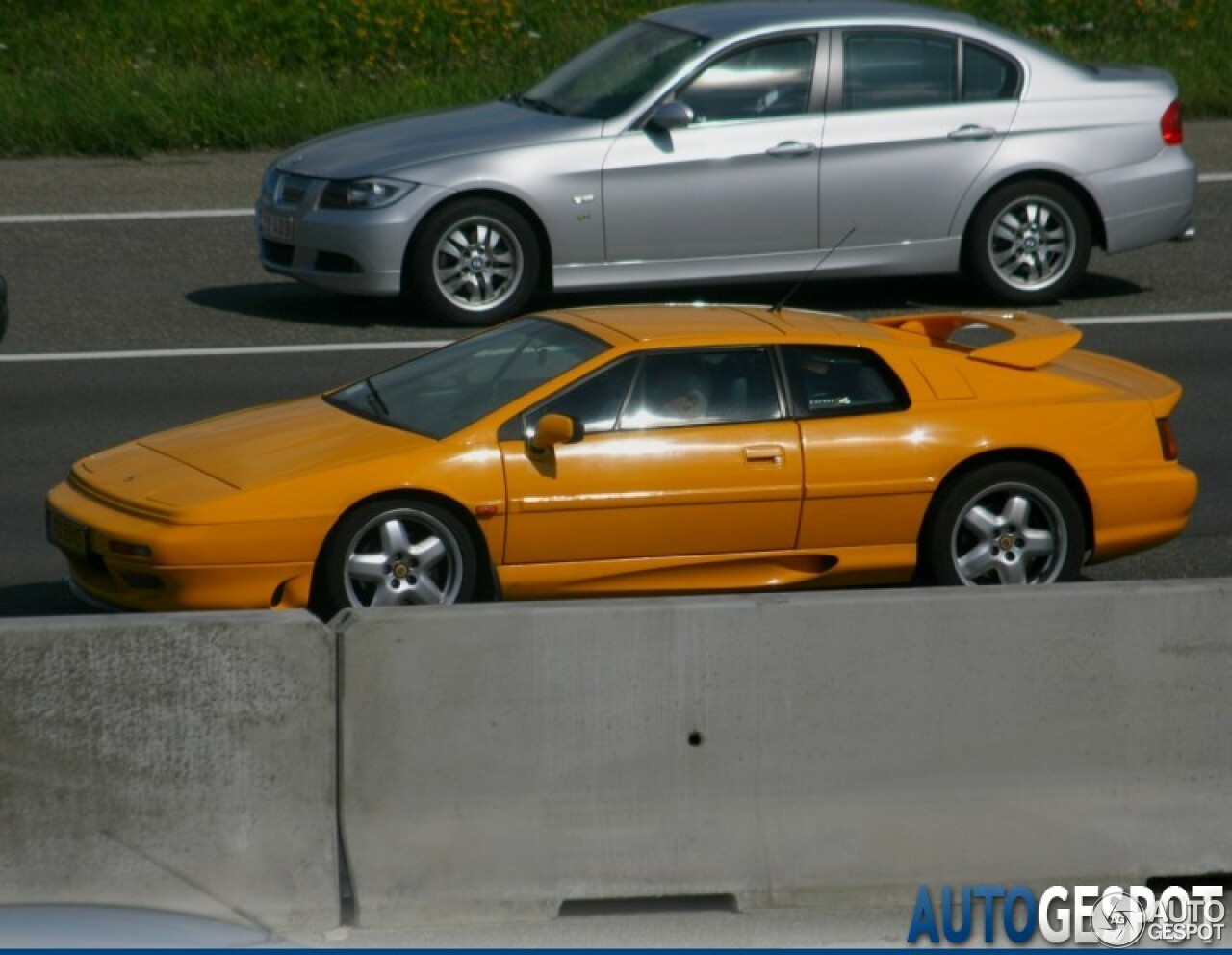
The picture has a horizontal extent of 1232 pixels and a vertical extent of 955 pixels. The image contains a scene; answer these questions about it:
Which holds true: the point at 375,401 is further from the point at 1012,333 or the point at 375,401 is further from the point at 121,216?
the point at 121,216

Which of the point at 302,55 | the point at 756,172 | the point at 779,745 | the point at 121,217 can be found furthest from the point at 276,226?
the point at 779,745

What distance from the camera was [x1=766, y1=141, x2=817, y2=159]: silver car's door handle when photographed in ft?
44.7

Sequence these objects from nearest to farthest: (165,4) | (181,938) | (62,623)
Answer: (181,938) → (62,623) → (165,4)

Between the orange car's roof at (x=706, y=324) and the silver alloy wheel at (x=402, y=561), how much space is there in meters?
1.06

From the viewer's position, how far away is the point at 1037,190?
1405 centimetres

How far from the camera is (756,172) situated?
1359 centimetres

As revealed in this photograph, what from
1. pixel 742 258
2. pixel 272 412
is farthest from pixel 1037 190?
pixel 272 412

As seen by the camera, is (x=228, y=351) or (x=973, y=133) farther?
(x=973, y=133)

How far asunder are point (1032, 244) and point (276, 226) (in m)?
4.67

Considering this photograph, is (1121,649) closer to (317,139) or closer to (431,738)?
(431,738)

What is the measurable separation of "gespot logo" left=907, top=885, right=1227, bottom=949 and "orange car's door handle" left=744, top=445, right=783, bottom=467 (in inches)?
103

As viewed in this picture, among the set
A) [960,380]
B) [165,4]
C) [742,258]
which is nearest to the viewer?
[960,380]

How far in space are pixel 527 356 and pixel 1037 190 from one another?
6218mm

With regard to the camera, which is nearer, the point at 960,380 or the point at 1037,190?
the point at 960,380
